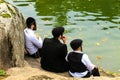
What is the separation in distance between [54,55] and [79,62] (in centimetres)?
96

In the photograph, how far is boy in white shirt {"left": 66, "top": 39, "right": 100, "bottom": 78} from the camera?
10.6 m

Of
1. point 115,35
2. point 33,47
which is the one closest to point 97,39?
point 115,35

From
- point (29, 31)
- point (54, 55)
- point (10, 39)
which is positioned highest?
point (10, 39)

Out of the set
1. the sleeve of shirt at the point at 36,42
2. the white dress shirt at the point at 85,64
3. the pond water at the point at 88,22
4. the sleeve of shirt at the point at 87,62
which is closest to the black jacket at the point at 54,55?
the white dress shirt at the point at 85,64

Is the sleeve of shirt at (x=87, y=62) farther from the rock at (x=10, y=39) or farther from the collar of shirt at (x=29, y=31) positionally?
the collar of shirt at (x=29, y=31)

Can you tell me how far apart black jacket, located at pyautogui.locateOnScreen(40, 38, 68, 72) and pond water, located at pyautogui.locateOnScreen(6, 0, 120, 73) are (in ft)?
10.9

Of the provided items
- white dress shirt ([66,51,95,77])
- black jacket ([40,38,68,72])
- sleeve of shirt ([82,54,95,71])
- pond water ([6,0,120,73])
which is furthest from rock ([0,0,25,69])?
pond water ([6,0,120,73])

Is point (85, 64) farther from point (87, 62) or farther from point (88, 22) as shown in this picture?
point (88, 22)

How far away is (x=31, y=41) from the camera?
40.9 ft

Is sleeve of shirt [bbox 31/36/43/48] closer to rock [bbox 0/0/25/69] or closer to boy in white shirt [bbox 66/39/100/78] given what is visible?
rock [bbox 0/0/25/69]

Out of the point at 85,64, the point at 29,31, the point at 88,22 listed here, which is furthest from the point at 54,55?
the point at 88,22

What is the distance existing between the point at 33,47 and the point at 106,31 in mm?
6319

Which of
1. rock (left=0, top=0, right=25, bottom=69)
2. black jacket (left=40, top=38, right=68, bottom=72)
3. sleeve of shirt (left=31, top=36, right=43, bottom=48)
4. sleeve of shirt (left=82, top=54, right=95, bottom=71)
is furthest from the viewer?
sleeve of shirt (left=31, top=36, right=43, bottom=48)

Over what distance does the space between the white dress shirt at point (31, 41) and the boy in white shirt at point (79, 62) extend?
1.84 metres
